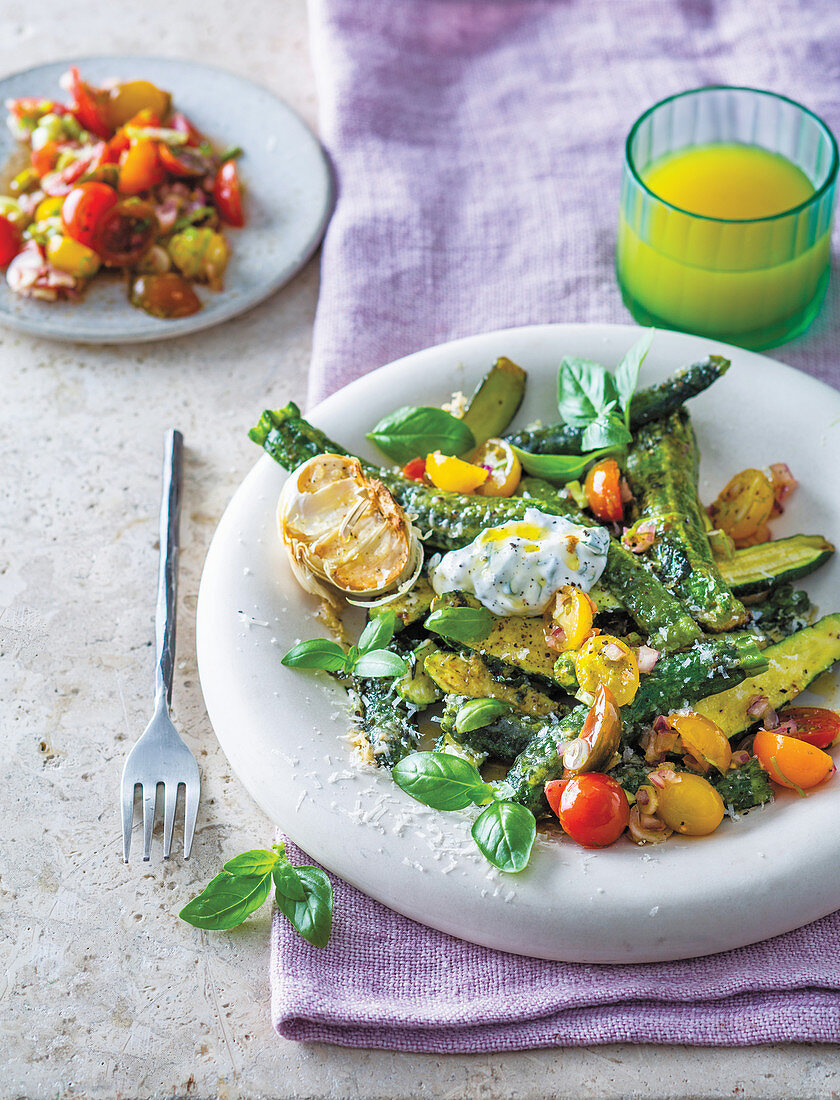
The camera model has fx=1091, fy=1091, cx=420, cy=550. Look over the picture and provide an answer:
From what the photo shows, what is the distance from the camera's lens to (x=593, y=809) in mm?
1997

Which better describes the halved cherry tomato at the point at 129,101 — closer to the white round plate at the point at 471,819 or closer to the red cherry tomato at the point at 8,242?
the red cherry tomato at the point at 8,242

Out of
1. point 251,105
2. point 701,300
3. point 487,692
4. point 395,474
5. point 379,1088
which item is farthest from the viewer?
point 251,105

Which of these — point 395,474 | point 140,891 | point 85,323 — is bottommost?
point 140,891

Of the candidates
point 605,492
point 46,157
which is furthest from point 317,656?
point 46,157

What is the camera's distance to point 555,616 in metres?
2.23

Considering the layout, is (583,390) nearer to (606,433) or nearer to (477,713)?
(606,433)

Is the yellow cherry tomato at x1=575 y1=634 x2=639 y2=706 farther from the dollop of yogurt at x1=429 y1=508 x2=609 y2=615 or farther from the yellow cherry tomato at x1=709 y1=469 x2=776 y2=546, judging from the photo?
the yellow cherry tomato at x1=709 y1=469 x2=776 y2=546

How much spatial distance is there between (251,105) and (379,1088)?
10.8 feet

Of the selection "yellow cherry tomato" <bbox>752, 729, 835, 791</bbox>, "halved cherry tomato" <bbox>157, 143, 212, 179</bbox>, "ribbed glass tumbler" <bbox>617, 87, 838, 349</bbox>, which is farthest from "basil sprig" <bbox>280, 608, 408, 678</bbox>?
"halved cherry tomato" <bbox>157, 143, 212, 179</bbox>

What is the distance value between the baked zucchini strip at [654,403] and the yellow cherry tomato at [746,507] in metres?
0.24

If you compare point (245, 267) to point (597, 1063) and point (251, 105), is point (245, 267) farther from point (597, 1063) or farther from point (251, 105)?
point (597, 1063)

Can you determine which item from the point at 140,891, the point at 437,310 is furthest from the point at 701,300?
the point at 140,891

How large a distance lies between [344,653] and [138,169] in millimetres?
1985

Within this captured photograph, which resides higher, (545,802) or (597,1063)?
(545,802)
